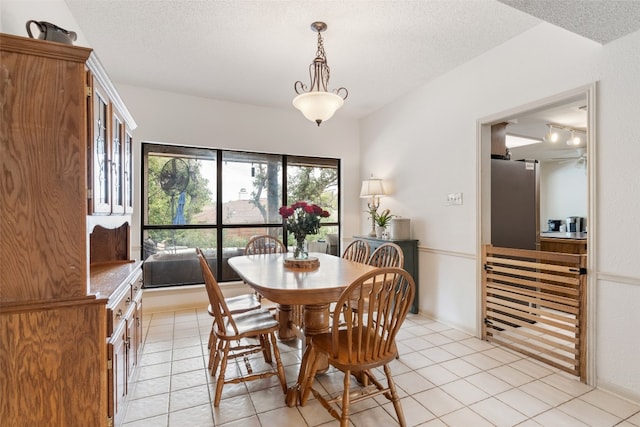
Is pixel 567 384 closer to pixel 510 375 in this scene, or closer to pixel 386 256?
pixel 510 375

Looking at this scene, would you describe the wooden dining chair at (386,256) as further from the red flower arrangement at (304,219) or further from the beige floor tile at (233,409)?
the beige floor tile at (233,409)

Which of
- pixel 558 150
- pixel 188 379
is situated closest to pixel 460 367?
pixel 188 379

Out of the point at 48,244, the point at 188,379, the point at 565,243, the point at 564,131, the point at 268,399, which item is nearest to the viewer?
the point at 48,244

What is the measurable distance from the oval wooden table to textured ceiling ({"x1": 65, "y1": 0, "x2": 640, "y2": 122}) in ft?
6.25

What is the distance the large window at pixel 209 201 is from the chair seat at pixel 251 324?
201cm

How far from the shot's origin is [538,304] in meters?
2.63

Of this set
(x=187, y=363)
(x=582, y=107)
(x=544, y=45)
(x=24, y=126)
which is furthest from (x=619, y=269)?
(x=24, y=126)

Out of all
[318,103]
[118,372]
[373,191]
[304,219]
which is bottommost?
[118,372]

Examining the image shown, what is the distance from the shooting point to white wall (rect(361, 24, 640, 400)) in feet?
6.75

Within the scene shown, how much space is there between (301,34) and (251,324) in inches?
90.2

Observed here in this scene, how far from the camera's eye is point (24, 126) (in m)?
1.32

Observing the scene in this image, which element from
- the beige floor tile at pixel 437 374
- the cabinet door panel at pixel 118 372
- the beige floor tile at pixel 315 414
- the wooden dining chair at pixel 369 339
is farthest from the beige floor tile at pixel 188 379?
the beige floor tile at pixel 437 374

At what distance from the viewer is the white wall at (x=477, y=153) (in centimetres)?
206

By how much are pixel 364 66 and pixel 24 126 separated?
108 inches
